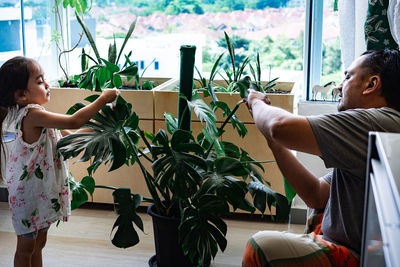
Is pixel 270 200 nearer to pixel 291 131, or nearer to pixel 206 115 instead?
pixel 206 115

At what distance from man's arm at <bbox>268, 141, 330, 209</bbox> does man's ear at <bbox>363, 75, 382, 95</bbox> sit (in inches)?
13.2

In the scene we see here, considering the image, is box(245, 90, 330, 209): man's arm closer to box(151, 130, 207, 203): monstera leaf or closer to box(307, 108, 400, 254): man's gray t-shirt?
box(307, 108, 400, 254): man's gray t-shirt

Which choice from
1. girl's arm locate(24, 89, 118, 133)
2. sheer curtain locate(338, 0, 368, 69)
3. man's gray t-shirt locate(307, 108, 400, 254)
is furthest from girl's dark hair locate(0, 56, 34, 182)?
sheer curtain locate(338, 0, 368, 69)

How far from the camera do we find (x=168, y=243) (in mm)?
2383

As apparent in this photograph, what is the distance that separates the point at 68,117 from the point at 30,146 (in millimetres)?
215

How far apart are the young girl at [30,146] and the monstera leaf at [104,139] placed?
0.20ft

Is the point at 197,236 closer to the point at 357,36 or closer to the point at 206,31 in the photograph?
the point at 357,36

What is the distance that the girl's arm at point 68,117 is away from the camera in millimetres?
2115

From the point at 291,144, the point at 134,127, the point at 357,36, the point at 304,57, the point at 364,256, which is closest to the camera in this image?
the point at 364,256

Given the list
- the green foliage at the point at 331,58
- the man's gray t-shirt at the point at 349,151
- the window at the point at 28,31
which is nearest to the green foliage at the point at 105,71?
the man's gray t-shirt at the point at 349,151

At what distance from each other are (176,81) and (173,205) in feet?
3.87

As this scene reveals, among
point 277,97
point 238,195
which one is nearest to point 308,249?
point 238,195

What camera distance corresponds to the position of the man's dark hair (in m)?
1.58

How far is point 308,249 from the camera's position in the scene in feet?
4.98
